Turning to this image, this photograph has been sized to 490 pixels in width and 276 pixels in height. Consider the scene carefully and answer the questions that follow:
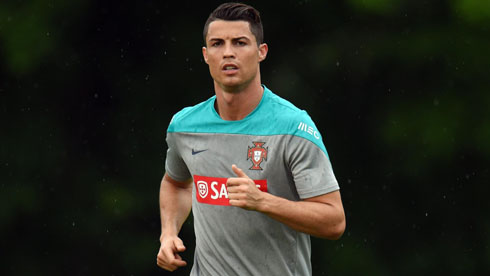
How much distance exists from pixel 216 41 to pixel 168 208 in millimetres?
944

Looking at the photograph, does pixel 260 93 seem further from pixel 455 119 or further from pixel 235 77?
pixel 455 119

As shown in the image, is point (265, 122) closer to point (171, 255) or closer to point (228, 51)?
point (228, 51)

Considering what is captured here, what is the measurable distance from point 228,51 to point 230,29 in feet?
0.35

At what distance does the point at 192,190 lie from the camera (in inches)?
195

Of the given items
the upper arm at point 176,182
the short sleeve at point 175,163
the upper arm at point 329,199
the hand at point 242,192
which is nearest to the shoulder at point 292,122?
the upper arm at point 329,199

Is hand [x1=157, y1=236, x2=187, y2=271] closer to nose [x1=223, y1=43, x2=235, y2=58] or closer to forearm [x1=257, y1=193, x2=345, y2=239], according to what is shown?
forearm [x1=257, y1=193, x2=345, y2=239]

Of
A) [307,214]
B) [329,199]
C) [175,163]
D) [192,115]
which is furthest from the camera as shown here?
[175,163]

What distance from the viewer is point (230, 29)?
4.42 meters

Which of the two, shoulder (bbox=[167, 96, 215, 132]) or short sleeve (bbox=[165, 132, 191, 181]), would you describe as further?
short sleeve (bbox=[165, 132, 191, 181])

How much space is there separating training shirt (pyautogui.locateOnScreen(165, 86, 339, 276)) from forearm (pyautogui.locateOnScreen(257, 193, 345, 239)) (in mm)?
76

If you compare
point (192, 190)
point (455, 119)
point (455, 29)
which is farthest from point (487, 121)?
point (192, 190)

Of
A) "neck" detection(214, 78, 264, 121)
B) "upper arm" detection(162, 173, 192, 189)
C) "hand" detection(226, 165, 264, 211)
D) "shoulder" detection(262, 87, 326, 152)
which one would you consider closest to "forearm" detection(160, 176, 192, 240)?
"upper arm" detection(162, 173, 192, 189)

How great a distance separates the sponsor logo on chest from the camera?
4.48 metres

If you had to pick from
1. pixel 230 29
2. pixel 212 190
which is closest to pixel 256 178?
pixel 212 190
